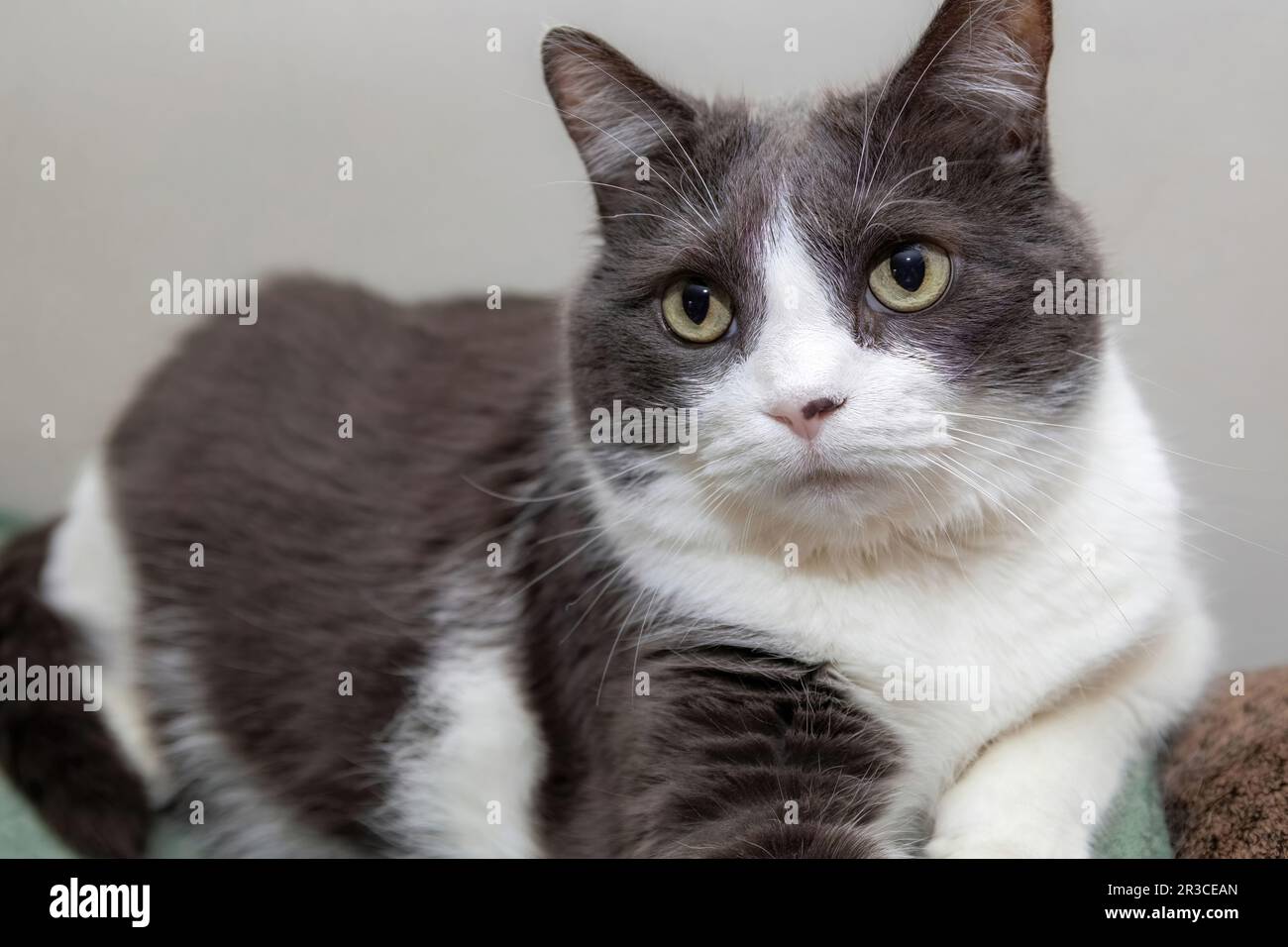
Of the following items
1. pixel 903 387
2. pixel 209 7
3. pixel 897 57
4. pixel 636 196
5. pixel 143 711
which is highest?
pixel 209 7

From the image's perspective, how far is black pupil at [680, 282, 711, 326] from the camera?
139cm

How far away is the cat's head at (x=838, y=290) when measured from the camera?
1.27 m

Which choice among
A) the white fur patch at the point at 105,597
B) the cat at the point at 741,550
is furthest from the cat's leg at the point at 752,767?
the white fur patch at the point at 105,597

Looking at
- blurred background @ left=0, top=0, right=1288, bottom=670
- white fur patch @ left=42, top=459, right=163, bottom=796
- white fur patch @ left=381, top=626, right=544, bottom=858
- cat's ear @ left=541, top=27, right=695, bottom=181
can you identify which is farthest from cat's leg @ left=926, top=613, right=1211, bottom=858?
white fur patch @ left=42, top=459, right=163, bottom=796

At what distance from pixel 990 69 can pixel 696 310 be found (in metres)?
0.44

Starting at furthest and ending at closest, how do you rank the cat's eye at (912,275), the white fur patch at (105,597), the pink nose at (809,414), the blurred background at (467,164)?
the white fur patch at (105,597), the blurred background at (467,164), the cat's eye at (912,275), the pink nose at (809,414)

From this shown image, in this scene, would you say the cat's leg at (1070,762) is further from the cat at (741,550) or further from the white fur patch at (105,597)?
the white fur patch at (105,597)

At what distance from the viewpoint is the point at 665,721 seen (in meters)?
1.40

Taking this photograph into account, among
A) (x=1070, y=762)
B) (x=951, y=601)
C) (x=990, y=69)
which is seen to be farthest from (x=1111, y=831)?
(x=990, y=69)

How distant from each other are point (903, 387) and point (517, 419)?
0.75 metres

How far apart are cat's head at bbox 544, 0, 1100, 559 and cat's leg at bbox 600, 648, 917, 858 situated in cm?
18

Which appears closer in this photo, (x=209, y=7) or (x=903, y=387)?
(x=903, y=387)
